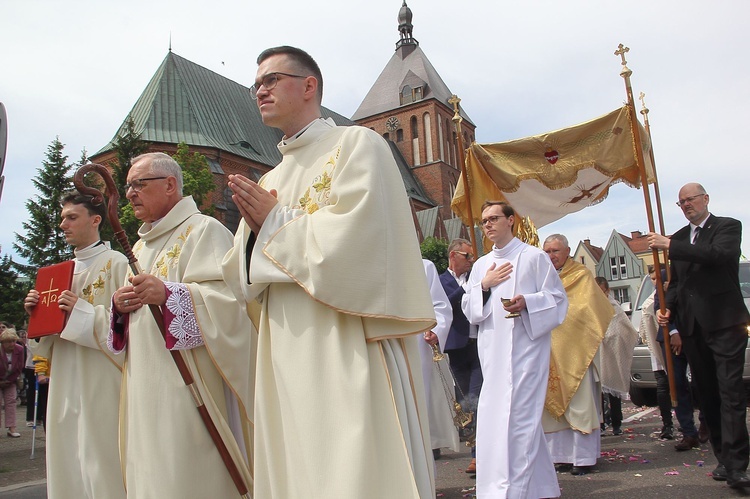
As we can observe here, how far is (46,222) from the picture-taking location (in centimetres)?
3662

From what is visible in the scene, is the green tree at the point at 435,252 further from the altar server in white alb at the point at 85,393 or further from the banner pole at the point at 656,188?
the altar server in white alb at the point at 85,393

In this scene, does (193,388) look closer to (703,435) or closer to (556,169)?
(556,169)

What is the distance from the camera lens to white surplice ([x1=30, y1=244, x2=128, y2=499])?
398 centimetres

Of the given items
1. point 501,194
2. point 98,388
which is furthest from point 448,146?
point 98,388

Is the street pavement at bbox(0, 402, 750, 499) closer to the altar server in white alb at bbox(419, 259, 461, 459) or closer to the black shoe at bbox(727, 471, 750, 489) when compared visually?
the black shoe at bbox(727, 471, 750, 489)

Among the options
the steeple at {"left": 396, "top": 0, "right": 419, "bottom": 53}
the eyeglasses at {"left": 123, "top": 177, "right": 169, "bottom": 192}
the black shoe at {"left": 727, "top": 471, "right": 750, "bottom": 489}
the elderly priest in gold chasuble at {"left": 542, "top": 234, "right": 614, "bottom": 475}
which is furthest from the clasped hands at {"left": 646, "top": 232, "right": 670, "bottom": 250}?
the steeple at {"left": 396, "top": 0, "right": 419, "bottom": 53}

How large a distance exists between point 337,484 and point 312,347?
489mm

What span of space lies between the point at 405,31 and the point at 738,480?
73.6m

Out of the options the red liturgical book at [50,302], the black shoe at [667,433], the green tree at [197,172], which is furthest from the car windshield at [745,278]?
the green tree at [197,172]

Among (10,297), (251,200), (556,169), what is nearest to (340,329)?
(251,200)

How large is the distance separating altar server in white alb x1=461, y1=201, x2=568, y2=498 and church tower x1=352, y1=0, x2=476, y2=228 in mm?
60130

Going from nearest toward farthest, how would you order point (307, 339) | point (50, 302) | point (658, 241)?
point (307, 339), point (50, 302), point (658, 241)

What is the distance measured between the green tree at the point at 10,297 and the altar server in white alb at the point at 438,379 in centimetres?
2991

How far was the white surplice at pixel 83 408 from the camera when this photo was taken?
13.1 ft
